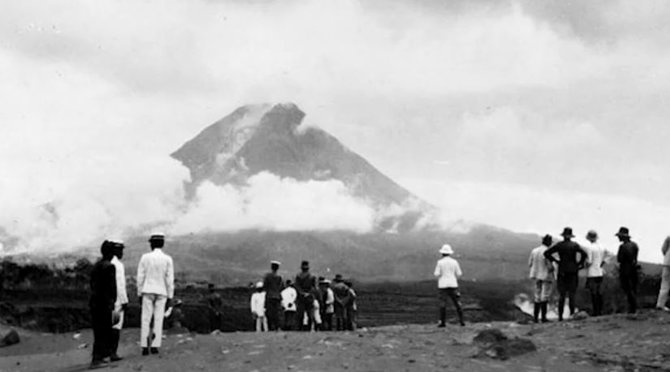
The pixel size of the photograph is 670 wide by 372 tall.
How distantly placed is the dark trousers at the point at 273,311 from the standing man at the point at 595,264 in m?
8.22

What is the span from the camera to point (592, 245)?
63.7 feet

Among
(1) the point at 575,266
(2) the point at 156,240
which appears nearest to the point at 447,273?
(1) the point at 575,266

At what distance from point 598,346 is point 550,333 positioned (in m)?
1.88

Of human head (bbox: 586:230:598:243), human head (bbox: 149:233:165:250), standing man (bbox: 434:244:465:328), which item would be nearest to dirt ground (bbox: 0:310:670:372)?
Result: standing man (bbox: 434:244:465:328)

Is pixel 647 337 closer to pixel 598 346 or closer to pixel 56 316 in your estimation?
pixel 598 346

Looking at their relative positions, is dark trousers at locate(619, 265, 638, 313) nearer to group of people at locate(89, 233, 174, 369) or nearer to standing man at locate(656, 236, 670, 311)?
standing man at locate(656, 236, 670, 311)

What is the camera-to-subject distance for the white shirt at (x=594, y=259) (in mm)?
19141

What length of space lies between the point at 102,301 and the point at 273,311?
29.0 feet

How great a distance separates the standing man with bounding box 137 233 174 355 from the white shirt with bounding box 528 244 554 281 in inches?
375

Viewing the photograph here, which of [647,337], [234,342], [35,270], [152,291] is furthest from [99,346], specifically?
[35,270]

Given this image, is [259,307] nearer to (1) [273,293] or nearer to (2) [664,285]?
(1) [273,293]

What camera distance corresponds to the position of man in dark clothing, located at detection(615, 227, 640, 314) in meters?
18.3

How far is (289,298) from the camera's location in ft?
71.6

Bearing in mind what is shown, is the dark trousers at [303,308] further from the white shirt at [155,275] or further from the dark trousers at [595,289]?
the white shirt at [155,275]
